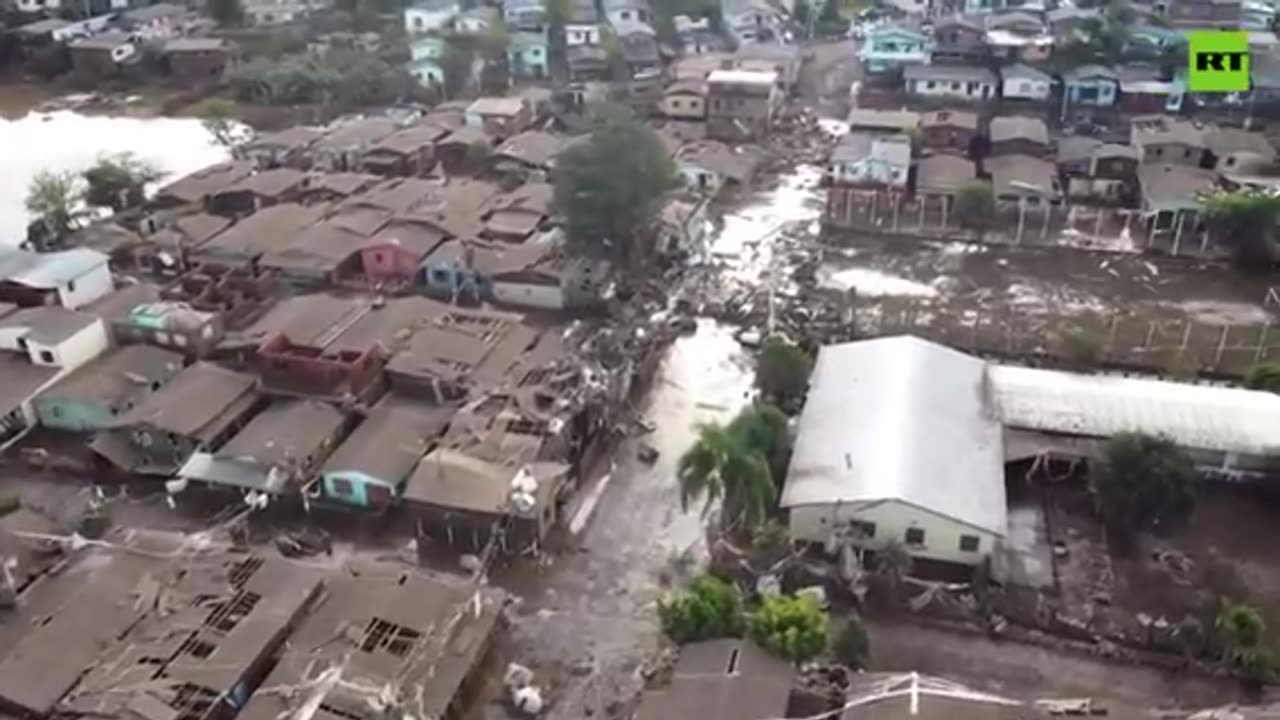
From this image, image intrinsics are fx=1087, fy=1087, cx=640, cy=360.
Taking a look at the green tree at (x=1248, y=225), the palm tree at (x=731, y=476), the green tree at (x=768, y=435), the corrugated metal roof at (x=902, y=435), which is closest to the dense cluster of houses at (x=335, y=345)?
the palm tree at (x=731, y=476)

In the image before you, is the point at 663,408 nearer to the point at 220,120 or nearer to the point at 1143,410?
the point at 1143,410

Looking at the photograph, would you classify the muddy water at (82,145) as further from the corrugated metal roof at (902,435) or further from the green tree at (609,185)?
the corrugated metal roof at (902,435)

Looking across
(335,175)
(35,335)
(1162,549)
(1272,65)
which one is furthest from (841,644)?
(1272,65)

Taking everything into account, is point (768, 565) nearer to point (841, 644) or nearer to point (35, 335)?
point (841, 644)

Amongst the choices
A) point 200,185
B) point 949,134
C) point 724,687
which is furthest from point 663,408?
point 949,134

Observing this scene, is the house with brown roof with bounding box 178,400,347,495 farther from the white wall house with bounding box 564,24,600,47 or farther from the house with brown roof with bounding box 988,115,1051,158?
the white wall house with bounding box 564,24,600,47

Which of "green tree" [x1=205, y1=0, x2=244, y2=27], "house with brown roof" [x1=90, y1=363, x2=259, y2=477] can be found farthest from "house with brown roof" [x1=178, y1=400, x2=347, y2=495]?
"green tree" [x1=205, y1=0, x2=244, y2=27]
